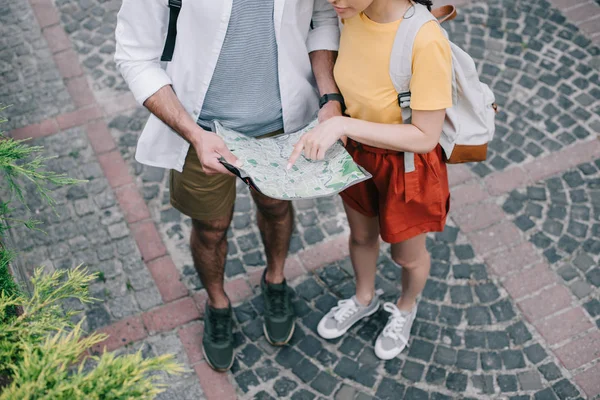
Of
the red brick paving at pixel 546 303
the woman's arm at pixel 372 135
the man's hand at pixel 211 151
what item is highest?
the woman's arm at pixel 372 135

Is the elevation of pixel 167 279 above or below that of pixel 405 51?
below

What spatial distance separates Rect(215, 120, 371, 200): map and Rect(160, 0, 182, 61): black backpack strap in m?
0.35

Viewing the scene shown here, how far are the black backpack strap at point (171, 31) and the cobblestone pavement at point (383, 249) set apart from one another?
1.79m

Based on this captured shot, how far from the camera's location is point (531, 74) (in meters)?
5.22

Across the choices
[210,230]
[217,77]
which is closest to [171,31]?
[217,77]

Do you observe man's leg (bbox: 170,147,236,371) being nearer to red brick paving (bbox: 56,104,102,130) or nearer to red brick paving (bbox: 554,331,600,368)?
red brick paving (bbox: 554,331,600,368)

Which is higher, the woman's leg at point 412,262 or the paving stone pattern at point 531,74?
the woman's leg at point 412,262

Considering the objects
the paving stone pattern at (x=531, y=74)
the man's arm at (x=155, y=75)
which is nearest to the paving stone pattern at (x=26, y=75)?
the man's arm at (x=155, y=75)

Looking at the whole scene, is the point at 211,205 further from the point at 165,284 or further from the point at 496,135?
the point at 496,135

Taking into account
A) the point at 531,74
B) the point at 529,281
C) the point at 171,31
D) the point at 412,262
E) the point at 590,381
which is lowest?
the point at 590,381

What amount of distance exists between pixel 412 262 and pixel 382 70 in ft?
3.97

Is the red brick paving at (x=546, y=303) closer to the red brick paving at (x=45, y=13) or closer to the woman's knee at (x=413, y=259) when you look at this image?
the woman's knee at (x=413, y=259)

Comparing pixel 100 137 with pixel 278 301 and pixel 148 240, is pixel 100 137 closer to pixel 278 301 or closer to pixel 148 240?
pixel 148 240

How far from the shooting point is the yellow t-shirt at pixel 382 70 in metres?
2.35
